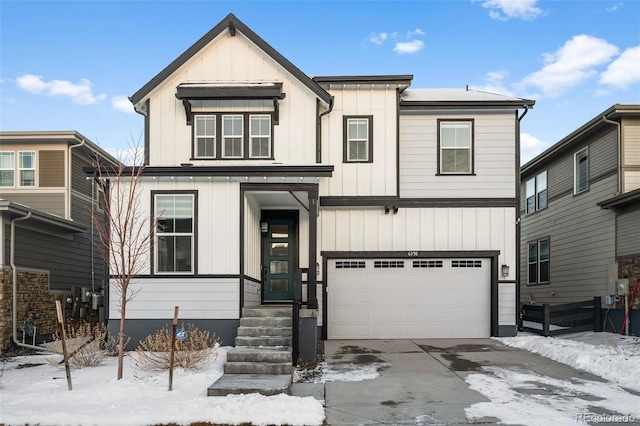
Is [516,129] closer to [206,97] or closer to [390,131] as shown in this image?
[390,131]

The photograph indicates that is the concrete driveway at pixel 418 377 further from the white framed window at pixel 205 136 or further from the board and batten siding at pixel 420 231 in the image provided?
the white framed window at pixel 205 136

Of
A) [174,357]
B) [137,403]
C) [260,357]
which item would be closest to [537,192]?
[260,357]

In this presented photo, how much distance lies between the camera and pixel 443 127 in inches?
567

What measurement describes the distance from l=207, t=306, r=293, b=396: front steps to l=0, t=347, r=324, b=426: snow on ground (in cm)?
28

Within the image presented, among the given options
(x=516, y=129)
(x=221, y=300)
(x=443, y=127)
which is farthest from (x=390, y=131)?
(x=221, y=300)

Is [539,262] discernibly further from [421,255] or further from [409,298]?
[409,298]

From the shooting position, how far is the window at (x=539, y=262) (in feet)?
64.7

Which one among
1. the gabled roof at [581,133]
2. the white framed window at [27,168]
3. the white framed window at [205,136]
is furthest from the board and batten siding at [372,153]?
the white framed window at [27,168]

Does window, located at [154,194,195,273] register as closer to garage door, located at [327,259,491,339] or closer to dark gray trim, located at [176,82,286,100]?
dark gray trim, located at [176,82,286,100]

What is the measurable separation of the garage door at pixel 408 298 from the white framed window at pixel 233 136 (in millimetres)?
3760

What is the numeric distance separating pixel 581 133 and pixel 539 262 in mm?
5770

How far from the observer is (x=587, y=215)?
16.8m

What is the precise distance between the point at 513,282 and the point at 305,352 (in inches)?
257

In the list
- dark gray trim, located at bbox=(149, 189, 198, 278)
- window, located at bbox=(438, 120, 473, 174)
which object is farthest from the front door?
window, located at bbox=(438, 120, 473, 174)
